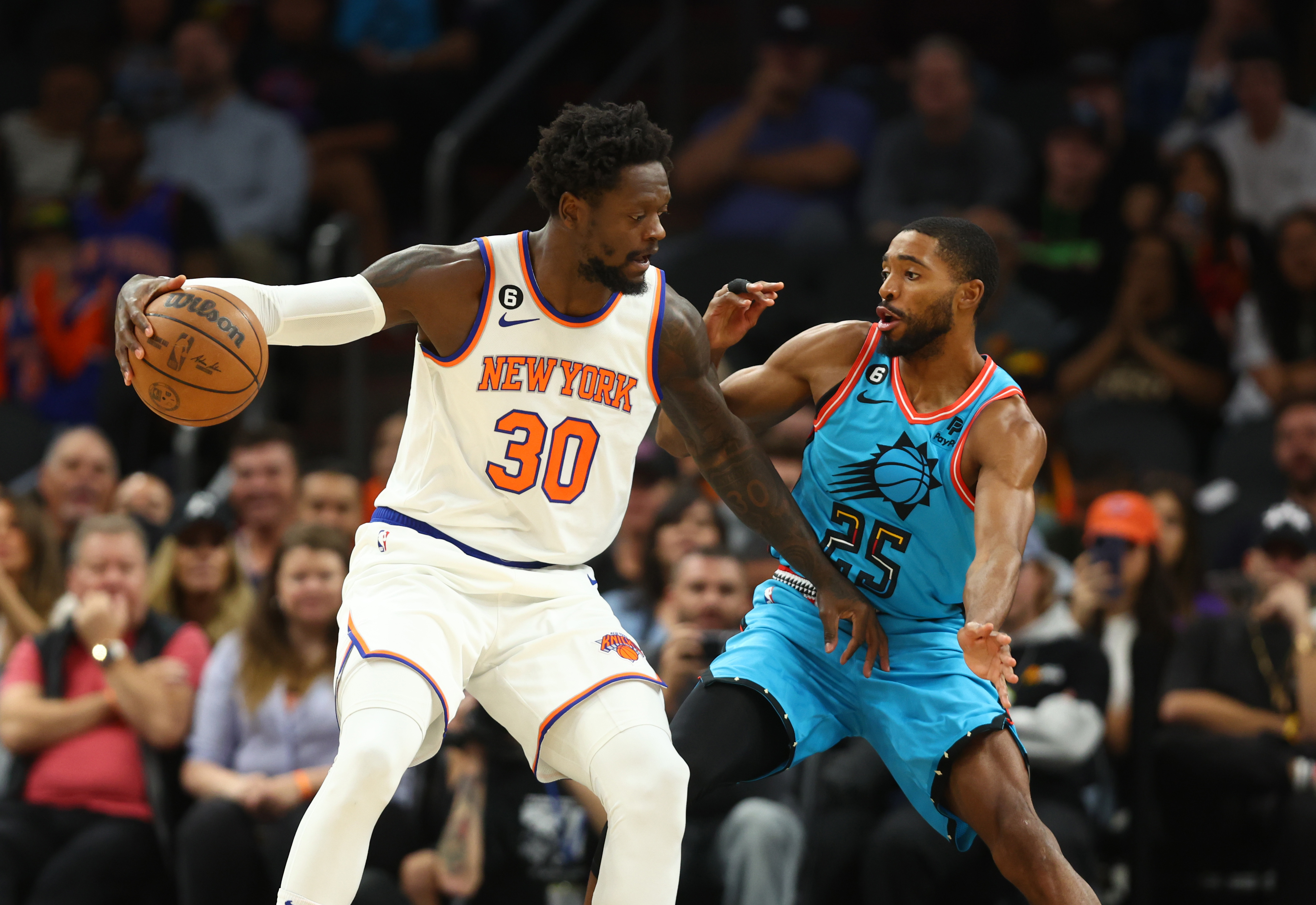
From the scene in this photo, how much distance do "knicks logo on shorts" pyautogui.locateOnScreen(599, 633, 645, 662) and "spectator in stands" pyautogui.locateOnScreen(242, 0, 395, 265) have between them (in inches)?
247

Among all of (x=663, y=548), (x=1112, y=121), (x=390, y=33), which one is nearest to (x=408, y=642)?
(x=663, y=548)

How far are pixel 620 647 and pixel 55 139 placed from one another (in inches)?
314

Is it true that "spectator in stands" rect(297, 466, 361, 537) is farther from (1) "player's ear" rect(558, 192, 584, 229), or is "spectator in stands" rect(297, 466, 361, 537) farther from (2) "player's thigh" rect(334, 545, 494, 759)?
(1) "player's ear" rect(558, 192, 584, 229)

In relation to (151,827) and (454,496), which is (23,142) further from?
(454,496)

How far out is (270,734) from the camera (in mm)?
7133

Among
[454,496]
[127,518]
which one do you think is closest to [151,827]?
[127,518]

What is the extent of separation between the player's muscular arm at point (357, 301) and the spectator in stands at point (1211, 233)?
597 cm

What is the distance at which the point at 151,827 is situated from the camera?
722 cm

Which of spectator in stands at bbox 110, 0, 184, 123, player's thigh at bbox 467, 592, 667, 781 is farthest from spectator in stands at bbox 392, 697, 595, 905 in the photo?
→ spectator in stands at bbox 110, 0, 184, 123

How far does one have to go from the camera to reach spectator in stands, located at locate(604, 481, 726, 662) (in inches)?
302

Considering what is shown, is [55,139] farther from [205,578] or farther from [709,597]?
[709,597]

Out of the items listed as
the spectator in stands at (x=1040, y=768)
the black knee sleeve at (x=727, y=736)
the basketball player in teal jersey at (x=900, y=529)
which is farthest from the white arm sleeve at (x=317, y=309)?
the spectator in stands at (x=1040, y=768)

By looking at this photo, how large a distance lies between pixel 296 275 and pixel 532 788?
4.72 m

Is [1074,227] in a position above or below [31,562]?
above
